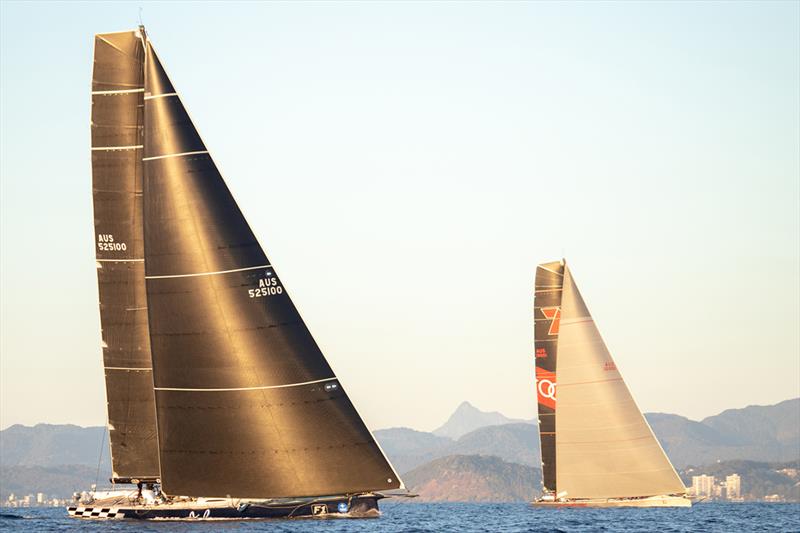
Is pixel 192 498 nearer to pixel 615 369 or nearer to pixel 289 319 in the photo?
pixel 289 319

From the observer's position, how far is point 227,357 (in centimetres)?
4581

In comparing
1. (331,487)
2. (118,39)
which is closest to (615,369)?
(331,487)

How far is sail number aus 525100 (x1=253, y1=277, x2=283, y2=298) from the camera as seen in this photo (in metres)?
46.0

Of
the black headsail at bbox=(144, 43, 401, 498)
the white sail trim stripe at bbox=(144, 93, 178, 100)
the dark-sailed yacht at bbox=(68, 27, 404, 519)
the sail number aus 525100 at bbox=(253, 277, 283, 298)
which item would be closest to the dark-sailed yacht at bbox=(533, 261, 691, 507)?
the dark-sailed yacht at bbox=(68, 27, 404, 519)

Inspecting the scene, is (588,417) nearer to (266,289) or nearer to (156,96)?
(266,289)

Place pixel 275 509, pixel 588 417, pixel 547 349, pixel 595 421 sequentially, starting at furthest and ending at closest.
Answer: pixel 547 349, pixel 588 417, pixel 595 421, pixel 275 509

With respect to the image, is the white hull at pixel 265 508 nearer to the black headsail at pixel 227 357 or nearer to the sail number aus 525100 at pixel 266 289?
the black headsail at pixel 227 357

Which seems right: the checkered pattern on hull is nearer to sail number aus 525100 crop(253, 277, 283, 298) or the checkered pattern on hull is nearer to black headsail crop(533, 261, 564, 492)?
sail number aus 525100 crop(253, 277, 283, 298)

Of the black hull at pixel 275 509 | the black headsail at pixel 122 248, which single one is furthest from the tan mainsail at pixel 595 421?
the black headsail at pixel 122 248

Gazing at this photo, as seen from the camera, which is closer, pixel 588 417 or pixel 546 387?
pixel 588 417

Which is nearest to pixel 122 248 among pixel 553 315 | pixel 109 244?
pixel 109 244

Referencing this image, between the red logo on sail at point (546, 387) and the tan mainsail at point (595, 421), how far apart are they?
2.90 metres

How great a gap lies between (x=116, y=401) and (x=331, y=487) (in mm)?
10662

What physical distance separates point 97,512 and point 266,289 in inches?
498
